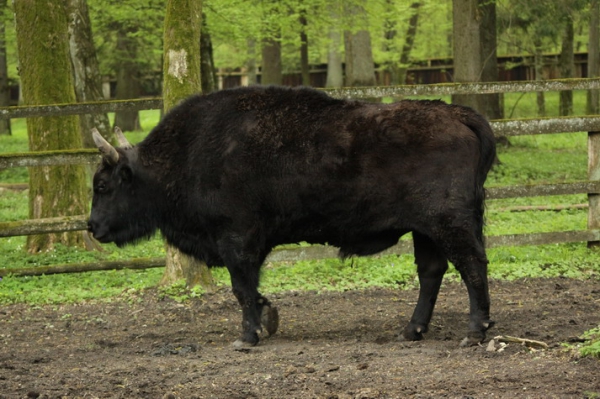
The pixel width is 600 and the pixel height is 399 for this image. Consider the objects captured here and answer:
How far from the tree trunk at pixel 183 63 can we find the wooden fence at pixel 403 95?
0.61m

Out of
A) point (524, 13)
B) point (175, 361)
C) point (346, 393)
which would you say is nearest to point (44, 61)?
point (175, 361)

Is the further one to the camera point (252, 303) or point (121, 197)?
point (121, 197)

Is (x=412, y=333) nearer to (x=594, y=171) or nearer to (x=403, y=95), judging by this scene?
(x=403, y=95)

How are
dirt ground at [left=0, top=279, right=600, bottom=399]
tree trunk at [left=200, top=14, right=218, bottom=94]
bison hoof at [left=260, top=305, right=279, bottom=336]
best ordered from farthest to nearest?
tree trunk at [left=200, top=14, right=218, bottom=94] → bison hoof at [left=260, top=305, right=279, bottom=336] → dirt ground at [left=0, top=279, right=600, bottom=399]

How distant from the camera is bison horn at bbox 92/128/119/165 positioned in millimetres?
7531

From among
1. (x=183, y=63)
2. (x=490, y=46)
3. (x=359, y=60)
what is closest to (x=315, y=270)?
(x=183, y=63)

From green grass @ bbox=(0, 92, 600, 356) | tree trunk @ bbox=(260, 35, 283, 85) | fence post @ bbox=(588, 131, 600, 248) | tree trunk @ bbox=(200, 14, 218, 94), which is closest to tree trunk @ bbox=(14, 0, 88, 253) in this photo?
green grass @ bbox=(0, 92, 600, 356)

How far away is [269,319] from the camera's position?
7.50 meters

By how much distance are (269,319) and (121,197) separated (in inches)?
67.5

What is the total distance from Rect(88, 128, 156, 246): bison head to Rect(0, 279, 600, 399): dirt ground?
3.08ft

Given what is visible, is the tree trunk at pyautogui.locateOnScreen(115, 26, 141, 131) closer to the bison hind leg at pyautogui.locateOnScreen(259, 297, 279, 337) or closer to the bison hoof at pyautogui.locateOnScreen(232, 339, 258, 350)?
the bison hind leg at pyautogui.locateOnScreen(259, 297, 279, 337)

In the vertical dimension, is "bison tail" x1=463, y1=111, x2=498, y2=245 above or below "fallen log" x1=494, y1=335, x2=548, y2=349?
above

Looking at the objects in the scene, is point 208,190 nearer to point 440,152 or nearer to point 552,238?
point 440,152

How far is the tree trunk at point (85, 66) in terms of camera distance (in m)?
16.8
